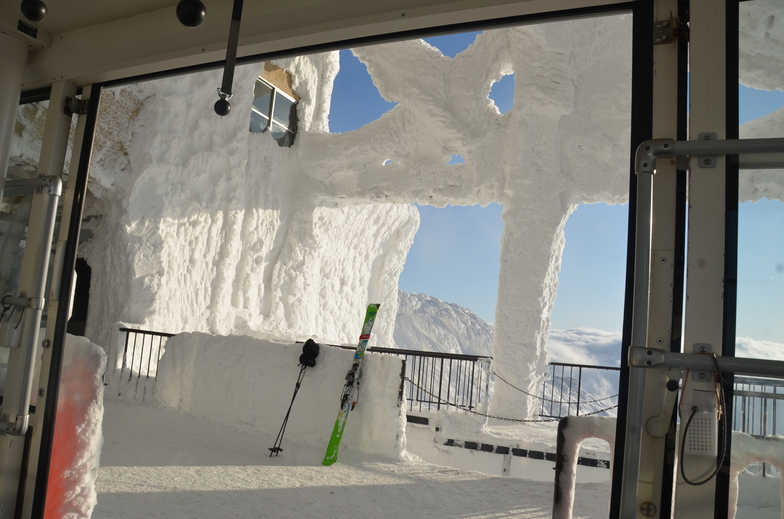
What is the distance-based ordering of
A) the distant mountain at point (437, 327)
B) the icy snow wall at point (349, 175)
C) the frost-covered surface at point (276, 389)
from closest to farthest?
the frost-covered surface at point (276, 389), the icy snow wall at point (349, 175), the distant mountain at point (437, 327)

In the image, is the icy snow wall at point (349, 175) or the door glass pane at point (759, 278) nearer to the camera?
the door glass pane at point (759, 278)

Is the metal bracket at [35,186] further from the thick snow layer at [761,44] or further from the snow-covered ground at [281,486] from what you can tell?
the thick snow layer at [761,44]

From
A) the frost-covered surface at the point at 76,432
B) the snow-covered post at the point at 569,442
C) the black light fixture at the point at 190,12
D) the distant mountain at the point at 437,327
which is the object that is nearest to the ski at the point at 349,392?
the frost-covered surface at the point at 76,432

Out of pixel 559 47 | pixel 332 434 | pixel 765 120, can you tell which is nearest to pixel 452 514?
pixel 332 434

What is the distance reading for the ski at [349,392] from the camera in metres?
4.86

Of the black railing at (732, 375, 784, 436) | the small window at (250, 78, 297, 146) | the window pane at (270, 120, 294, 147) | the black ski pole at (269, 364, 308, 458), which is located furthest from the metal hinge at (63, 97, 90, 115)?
the window pane at (270, 120, 294, 147)

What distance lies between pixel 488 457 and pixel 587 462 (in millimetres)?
1221

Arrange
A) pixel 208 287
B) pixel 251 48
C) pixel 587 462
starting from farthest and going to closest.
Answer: pixel 208 287, pixel 587 462, pixel 251 48

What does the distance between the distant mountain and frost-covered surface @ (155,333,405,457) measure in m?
28.5

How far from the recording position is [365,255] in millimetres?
13938

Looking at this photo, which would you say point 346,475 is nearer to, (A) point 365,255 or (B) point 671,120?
(B) point 671,120

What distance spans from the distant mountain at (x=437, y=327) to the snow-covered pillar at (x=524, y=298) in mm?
26106

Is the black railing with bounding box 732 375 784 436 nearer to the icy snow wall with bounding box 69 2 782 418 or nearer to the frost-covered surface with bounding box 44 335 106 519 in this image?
the frost-covered surface with bounding box 44 335 106 519

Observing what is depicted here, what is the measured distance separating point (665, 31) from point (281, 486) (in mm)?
3814
